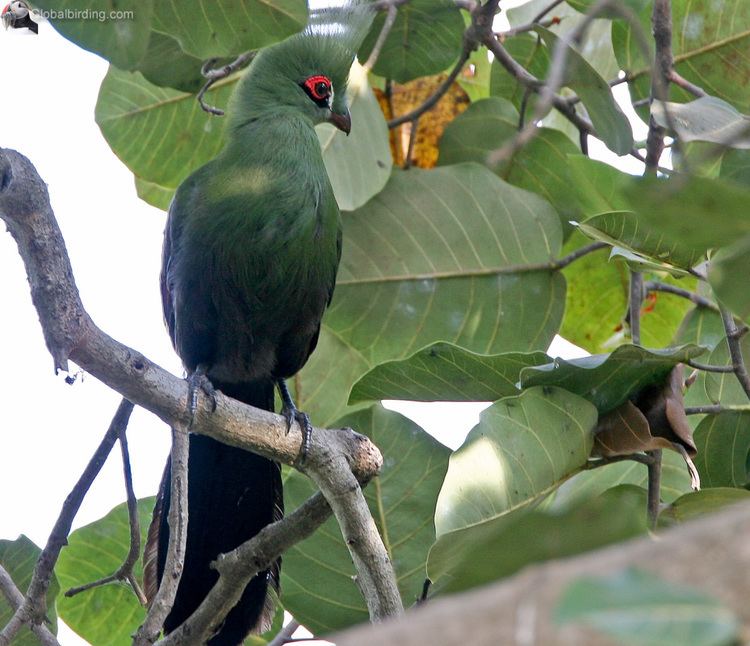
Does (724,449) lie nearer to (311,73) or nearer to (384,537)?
(384,537)

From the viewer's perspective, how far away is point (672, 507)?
239cm

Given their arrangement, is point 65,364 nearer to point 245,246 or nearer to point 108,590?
point 245,246

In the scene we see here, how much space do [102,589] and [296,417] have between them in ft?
2.89

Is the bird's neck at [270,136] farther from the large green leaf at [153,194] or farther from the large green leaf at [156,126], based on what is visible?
the large green leaf at [153,194]

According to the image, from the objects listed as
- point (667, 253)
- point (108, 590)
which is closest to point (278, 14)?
point (667, 253)

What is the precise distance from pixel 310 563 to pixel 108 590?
0.79 meters

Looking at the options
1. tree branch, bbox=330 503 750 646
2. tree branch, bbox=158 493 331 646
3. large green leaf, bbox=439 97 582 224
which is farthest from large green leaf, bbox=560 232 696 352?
tree branch, bbox=330 503 750 646

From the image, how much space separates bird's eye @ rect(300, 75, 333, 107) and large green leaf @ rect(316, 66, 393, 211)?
123 mm

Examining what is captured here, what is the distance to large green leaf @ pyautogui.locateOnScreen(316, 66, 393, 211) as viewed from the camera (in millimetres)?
3439

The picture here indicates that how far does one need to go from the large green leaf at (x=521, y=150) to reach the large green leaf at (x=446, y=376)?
1153 mm

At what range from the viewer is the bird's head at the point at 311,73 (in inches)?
135

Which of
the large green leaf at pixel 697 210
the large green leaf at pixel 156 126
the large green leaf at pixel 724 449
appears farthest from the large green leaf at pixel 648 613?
the large green leaf at pixel 156 126

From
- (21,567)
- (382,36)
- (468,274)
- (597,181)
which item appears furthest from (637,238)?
(21,567)

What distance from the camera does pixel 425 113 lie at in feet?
13.2
